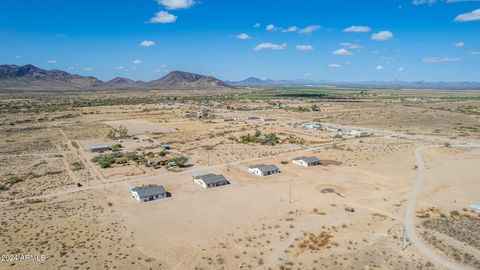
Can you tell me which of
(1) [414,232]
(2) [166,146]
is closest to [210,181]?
(1) [414,232]

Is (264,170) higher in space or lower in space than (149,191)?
lower

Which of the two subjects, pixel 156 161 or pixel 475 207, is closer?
pixel 475 207

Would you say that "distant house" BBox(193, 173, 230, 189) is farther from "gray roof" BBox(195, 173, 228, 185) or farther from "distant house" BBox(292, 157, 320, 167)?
"distant house" BBox(292, 157, 320, 167)

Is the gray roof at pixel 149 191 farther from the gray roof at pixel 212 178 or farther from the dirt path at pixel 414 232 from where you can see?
the dirt path at pixel 414 232

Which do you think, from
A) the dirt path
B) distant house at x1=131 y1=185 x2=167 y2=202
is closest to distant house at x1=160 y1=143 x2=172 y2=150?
distant house at x1=131 y1=185 x2=167 y2=202

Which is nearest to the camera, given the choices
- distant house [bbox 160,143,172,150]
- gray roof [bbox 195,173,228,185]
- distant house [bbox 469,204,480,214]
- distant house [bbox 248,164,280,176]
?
distant house [bbox 469,204,480,214]

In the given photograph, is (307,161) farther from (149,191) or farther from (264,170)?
(149,191)

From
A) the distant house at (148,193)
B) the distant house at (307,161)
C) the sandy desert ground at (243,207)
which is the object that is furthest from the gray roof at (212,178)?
the distant house at (307,161)
